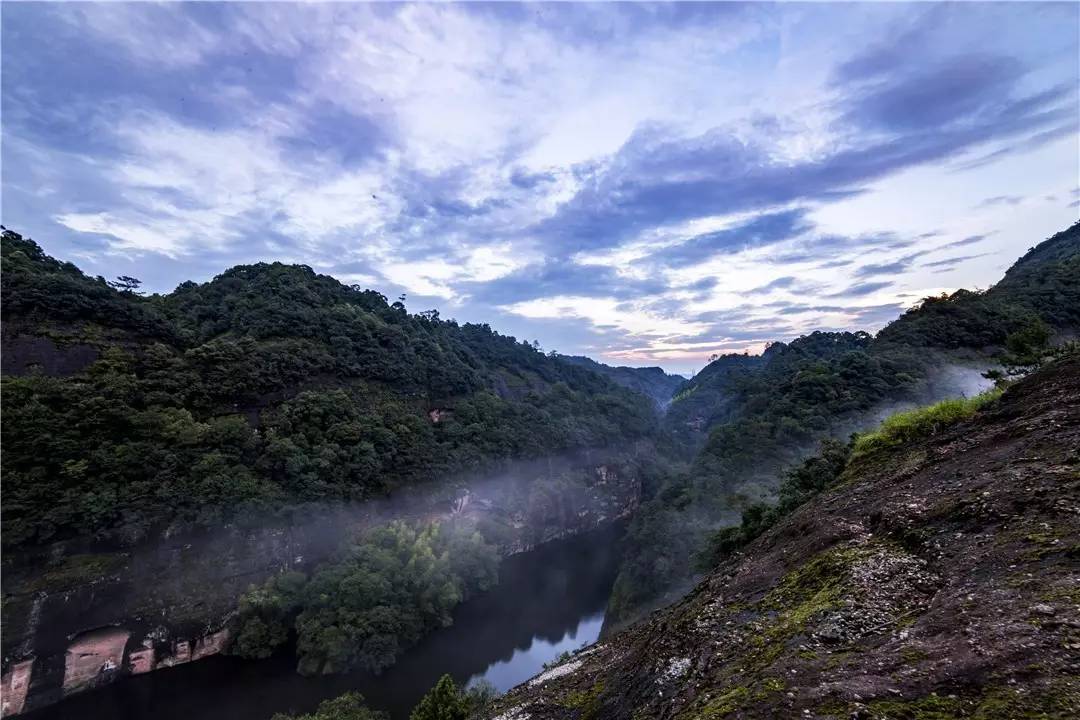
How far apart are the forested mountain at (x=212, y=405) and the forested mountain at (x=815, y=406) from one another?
20.2 meters

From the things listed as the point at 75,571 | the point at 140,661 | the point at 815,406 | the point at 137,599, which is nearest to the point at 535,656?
the point at 140,661

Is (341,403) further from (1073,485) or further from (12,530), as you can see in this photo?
(1073,485)

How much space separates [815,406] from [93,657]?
4844 centimetres

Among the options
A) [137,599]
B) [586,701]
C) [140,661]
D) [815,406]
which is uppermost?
[815,406]

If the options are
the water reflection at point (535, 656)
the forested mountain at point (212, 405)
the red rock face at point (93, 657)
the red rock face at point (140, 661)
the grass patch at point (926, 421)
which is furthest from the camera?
the water reflection at point (535, 656)

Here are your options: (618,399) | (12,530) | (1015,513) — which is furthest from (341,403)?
(618,399)

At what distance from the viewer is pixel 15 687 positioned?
70.3 feet

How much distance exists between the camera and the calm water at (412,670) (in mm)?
23109

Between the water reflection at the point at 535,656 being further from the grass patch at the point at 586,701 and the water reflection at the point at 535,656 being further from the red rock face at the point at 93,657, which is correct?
the grass patch at the point at 586,701

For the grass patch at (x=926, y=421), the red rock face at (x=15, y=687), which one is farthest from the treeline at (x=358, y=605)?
the grass patch at (x=926, y=421)

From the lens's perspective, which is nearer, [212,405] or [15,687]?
[15,687]

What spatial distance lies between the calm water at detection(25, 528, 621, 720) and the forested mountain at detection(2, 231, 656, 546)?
797cm

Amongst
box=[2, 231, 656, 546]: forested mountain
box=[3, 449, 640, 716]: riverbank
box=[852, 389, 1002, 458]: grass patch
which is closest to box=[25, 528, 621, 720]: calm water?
box=[3, 449, 640, 716]: riverbank

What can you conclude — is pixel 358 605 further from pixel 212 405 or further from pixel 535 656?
pixel 212 405
